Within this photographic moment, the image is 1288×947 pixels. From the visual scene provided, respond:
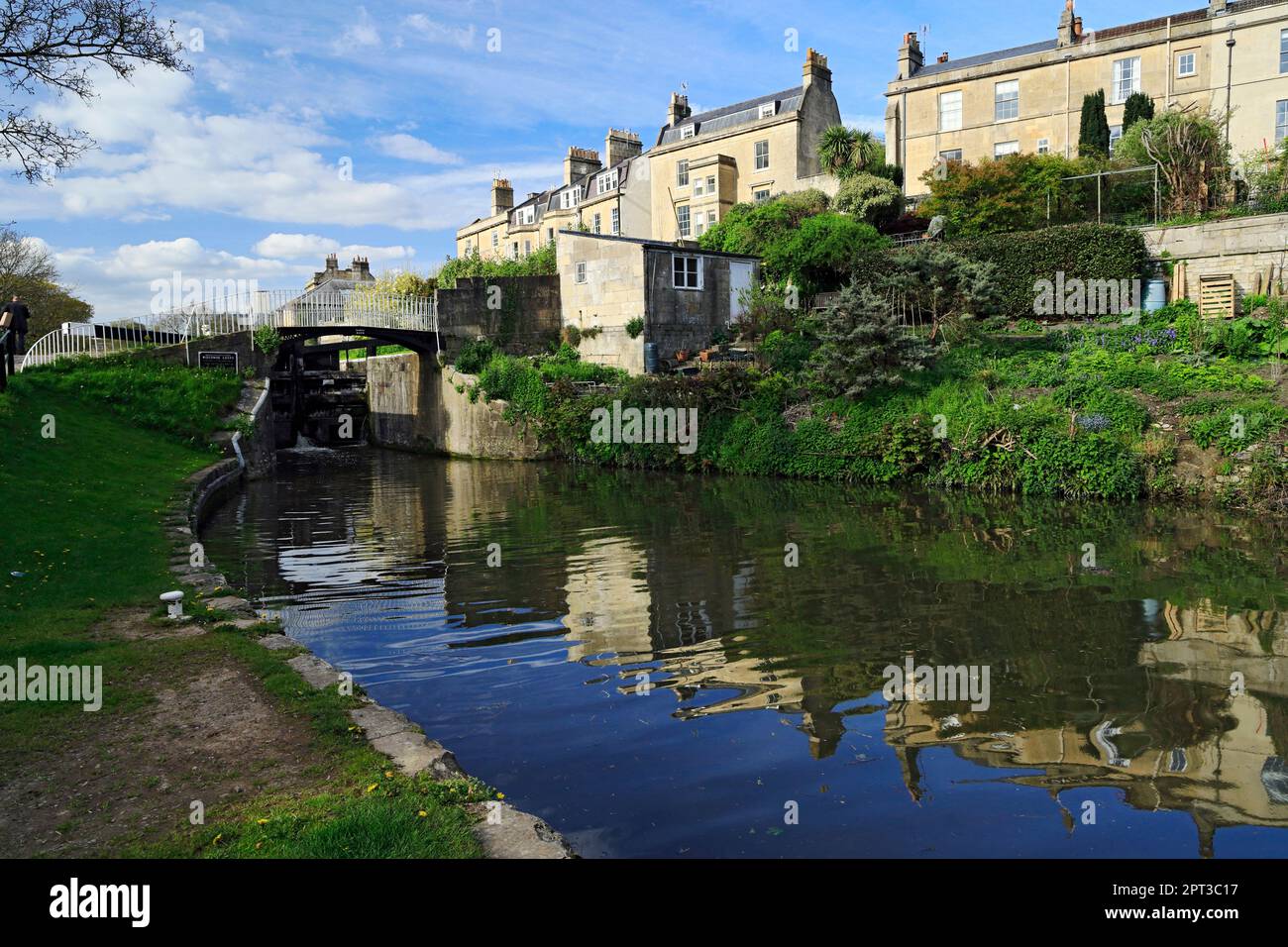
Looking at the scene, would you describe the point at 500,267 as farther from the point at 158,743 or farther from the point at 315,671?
the point at 158,743

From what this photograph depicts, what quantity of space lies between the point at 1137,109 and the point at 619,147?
1253 inches

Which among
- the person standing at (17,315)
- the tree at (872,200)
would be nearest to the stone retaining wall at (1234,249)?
the tree at (872,200)

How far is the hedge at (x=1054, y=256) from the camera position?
25.8 m

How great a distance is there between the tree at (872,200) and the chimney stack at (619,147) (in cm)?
2355

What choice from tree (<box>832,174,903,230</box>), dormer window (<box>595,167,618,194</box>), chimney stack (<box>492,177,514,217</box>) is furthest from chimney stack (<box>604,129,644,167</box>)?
tree (<box>832,174,903,230</box>)

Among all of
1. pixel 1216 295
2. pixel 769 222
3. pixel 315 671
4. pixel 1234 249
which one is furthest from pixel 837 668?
pixel 769 222

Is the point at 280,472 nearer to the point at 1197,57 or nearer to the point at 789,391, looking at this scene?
the point at 789,391

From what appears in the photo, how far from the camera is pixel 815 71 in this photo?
4475 cm

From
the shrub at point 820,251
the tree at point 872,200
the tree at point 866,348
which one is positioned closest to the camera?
the tree at point 866,348

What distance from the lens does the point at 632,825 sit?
5375 mm

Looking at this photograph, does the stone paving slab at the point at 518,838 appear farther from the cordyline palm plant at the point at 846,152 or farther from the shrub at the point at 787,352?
the cordyline palm plant at the point at 846,152

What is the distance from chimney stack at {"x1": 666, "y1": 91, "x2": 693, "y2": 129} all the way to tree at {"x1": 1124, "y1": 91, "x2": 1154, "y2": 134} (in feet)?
83.0

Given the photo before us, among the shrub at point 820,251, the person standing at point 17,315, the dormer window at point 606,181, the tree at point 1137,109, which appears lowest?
the person standing at point 17,315
